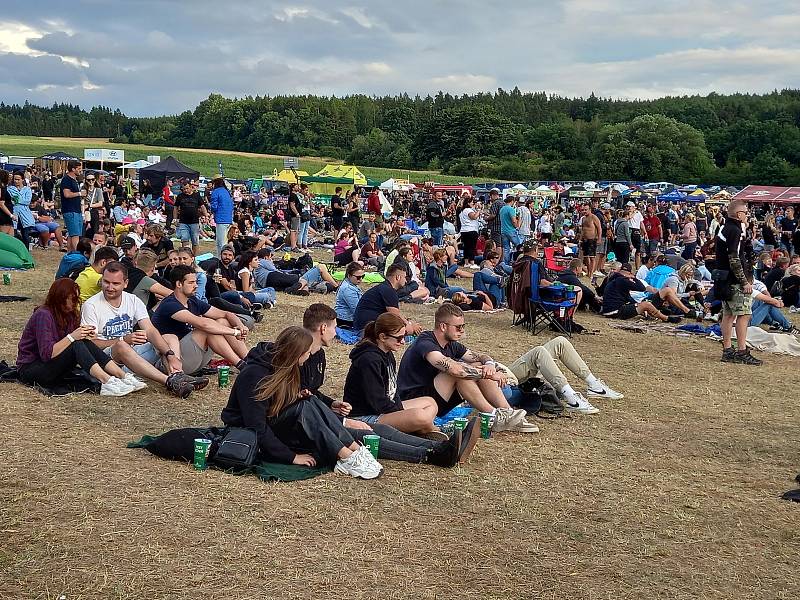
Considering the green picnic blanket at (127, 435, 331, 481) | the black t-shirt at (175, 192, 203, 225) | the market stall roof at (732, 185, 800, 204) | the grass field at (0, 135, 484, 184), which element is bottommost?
the green picnic blanket at (127, 435, 331, 481)

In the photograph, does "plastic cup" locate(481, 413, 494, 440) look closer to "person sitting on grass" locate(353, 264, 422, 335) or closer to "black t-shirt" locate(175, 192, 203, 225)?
"person sitting on grass" locate(353, 264, 422, 335)

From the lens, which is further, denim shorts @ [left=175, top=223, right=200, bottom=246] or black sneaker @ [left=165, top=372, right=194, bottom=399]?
denim shorts @ [left=175, top=223, right=200, bottom=246]

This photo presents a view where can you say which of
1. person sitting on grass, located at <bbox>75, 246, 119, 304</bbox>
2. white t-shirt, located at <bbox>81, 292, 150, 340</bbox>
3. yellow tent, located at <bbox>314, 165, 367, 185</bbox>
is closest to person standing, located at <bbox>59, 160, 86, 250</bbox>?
person sitting on grass, located at <bbox>75, 246, 119, 304</bbox>

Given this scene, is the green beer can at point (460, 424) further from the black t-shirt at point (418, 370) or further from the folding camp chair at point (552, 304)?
the folding camp chair at point (552, 304)

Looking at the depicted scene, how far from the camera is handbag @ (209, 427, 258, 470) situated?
5441 mm

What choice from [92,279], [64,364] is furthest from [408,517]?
[92,279]

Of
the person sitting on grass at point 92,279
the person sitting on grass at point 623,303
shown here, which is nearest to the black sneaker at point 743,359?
the person sitting on grass at point 623,303

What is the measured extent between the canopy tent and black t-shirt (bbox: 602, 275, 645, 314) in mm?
26268

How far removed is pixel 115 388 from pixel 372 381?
2.37m

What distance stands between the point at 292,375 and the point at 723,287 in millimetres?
6544

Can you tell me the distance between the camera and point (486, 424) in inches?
264

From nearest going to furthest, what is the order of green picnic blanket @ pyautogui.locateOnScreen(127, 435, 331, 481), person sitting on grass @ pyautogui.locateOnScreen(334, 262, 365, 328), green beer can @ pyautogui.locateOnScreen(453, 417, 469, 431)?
1. green picnic blanket @ pyautogui.locateOnScreen(127, 435, 331, 481)
2. green beer can @ pyautogui.locateOnScreen(453, 417, 469, 431)
3. person sitting on grass @ pyautogui.locateOnScreen(334, 262, 365, 328)

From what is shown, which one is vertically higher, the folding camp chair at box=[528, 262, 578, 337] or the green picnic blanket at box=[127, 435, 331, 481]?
the folding camp chair at box=[528, 262, 578, 337]

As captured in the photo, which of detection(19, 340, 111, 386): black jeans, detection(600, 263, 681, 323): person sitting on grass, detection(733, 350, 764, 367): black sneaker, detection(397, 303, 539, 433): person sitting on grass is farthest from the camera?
detection(600, 263, 681, 323): person sitting on grass
